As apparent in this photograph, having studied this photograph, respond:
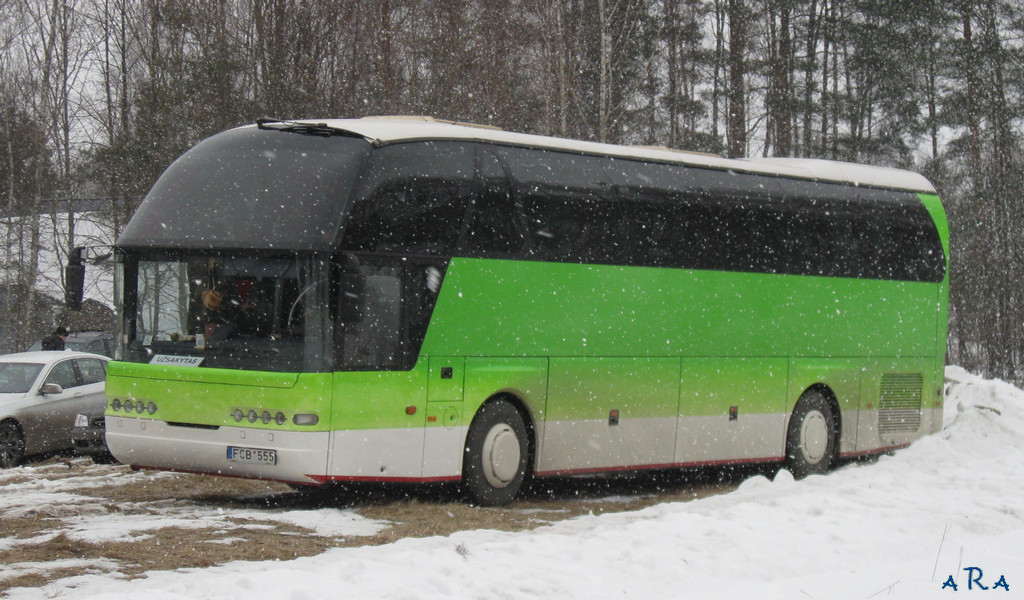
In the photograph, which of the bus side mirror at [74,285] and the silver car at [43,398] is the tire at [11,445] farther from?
the bus side mirror at [74,285]

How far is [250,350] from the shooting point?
1173cm

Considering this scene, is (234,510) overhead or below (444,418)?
below

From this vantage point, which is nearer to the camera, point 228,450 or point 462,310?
point 228,450

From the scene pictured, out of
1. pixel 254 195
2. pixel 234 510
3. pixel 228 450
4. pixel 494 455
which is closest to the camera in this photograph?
pixel 228 450

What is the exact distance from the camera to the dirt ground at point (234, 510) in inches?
353

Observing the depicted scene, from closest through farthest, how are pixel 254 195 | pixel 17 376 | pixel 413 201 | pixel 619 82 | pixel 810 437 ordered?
1. pixel 254 195
2. pixel 413 201
3. pixel 810 437
4. pixel 17 376
5. pixel 619 82

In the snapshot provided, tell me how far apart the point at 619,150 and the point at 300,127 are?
4115 mm

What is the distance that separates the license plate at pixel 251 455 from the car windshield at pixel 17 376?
7767 millimetres

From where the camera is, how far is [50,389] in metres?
18.3

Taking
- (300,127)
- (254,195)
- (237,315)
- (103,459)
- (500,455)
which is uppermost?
(300,127)

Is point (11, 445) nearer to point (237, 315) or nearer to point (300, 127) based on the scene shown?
point (237, 315)

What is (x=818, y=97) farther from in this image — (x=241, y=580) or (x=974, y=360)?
(x=241, y=580)

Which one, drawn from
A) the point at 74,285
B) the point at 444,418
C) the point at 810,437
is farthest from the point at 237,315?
the point at 810,437

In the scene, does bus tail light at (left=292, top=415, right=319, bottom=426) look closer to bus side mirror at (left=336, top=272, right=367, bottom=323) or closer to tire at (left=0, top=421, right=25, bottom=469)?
bus side mirror at (left=336, top=272, right=367, bottom=323)
